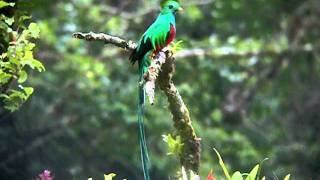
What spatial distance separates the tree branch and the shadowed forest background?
287cm

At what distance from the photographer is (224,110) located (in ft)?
27.6

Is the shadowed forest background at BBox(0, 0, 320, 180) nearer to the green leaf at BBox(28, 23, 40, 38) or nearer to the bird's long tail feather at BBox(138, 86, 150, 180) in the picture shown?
the bird's long tail feather at BBox(138, 86, 150, 180)

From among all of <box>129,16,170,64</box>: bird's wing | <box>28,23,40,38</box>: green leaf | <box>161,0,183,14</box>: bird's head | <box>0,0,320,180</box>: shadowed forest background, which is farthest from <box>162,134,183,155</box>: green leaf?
<box>0,0,320,180</box>: shadowed forest background

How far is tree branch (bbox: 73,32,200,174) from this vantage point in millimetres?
2943

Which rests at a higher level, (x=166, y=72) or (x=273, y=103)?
(x=273, y=103)

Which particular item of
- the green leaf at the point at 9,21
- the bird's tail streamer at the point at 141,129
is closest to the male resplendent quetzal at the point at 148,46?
the bird's tail streamer at the point at 141,129

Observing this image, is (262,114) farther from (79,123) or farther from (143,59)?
(143,59)

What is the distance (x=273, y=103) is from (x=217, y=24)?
1.55 metres

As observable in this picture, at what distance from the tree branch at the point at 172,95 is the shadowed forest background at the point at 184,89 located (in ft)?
9.42

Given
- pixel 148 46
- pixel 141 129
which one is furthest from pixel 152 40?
pixel 141 129

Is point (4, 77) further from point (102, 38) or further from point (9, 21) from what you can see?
point (102, 38)

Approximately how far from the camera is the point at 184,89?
6.74 m

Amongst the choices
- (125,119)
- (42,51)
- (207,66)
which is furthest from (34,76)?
(207,66)

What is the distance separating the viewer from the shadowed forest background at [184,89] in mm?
7086
